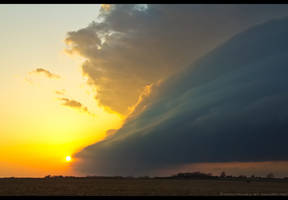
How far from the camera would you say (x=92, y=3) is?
25.6m

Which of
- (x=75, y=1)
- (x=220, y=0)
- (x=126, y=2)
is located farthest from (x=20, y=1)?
(x=220, y=0)
